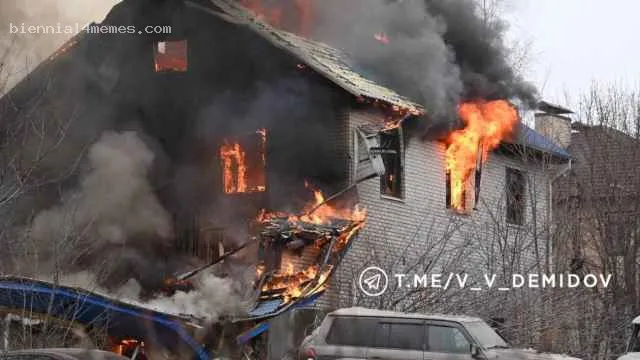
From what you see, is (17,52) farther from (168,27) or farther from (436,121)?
(436,121)

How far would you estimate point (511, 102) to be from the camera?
72.7 feet

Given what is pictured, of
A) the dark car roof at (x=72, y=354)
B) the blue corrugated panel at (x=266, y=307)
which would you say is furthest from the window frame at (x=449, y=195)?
the dark car roof at (x=72, y=354)

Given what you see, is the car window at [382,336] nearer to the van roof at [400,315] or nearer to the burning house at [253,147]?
the van roof at [400,315]

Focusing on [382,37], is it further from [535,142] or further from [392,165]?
[535,142]

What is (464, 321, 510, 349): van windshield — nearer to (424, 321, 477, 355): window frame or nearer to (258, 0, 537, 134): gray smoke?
(424, 321, 477, 355): window frame

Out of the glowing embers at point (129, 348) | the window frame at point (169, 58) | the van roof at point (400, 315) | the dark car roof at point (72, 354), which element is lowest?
the glowing embers at point (129, 348)

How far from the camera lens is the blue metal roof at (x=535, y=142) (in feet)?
75.6

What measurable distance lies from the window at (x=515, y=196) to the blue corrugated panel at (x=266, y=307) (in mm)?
7996

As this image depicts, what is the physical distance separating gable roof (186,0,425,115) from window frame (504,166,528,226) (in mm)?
4490

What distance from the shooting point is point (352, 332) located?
557 inches

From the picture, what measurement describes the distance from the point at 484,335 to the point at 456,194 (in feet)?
28.4

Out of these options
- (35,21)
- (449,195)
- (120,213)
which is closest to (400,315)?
(120,213)

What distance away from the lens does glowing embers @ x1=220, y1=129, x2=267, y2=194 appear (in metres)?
19.1

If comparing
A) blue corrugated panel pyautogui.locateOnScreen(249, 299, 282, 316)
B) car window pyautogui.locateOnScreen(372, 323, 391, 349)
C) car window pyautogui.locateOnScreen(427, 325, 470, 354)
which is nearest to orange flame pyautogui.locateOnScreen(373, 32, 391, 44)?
blue corrugated panel pyautogui.locateOnScreen(249, 299, 282, 316)
